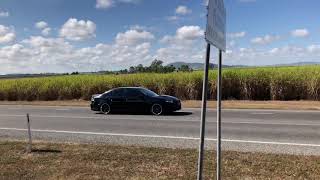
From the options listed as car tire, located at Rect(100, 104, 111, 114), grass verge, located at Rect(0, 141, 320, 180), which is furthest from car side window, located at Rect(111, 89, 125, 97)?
grass verge, located at Rect(0, 141, 320, 180)

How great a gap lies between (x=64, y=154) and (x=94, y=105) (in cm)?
1306

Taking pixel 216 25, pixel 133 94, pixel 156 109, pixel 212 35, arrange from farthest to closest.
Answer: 1. pixel 133 94
2. pixel 156 109
3. pixel 216 25
4. pixel 212 35

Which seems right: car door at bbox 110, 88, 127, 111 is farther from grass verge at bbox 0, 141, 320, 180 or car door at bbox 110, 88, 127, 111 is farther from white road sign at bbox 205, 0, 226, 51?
white road sign at bbox 205, 0, 226, 51

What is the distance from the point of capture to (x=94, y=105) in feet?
74.3

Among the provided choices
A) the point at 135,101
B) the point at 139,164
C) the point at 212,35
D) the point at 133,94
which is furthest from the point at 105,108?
the point at 212,35

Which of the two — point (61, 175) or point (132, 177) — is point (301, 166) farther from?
point (61, 175)

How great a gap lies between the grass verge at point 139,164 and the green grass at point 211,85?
2176 centimetres

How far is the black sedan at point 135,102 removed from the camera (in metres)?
20.9

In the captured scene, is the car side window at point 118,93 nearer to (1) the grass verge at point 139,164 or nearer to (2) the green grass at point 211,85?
(2) the green grass at point 211,85

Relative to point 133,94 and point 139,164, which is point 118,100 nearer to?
point 133,94

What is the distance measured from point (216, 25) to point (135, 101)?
16.7 metres

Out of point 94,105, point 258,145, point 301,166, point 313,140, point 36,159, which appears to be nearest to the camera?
point 301,166

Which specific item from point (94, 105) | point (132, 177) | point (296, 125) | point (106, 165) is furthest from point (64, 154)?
point (94, 105)

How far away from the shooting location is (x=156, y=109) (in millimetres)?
20969
